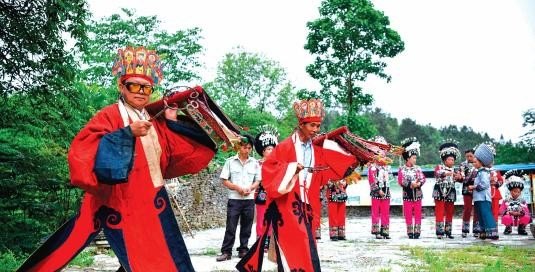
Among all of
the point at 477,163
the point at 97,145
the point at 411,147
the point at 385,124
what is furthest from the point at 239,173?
the point at 385,124

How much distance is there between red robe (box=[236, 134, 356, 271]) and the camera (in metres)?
5.66

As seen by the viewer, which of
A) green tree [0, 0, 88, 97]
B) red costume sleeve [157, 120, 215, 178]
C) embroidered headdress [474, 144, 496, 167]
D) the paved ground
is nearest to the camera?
red costume sleeve [157, 120, 215, 178]

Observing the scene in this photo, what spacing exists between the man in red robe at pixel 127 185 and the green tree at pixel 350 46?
20.3m

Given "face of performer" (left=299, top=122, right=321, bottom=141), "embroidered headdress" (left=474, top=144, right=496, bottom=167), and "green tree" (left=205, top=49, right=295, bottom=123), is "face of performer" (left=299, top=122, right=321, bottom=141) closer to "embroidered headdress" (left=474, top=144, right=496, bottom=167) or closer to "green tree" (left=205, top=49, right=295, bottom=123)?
"embroidered headdress" (left=474, top=144, right=496, bottom=167)

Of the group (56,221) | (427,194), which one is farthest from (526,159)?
(56,221)

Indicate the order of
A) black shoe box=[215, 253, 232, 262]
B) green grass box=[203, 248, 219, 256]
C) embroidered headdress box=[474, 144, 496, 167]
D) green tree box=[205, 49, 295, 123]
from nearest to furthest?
black shoe box=[215, 253, 232, 262] → green grass box=[203, 248, 219, 256] → embroidered headdress box=[474, 144, 496, 167] → green tree box=[205, 49, 295, 123]

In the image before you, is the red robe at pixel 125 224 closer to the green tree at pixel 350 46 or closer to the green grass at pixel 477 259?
the green grass at pixel 477 259

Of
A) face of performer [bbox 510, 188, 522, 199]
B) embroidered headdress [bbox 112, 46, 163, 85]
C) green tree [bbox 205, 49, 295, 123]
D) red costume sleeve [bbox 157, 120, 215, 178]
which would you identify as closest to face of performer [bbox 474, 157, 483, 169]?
face of performer [bbox 510, 188, 522, 199]

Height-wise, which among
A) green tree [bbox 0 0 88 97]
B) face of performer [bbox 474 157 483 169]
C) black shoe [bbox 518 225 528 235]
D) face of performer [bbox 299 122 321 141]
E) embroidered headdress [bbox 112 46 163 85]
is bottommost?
black shoe [bbox 518 225 528 235]

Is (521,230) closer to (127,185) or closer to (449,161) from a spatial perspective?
(449,161)

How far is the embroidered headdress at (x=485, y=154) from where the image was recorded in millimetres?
12141

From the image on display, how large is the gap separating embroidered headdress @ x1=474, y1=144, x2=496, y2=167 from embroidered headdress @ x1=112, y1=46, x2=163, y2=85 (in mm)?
9267

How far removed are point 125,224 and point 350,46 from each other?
21.6 meters

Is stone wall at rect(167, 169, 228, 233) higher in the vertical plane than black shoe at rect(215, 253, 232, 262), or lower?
higher
